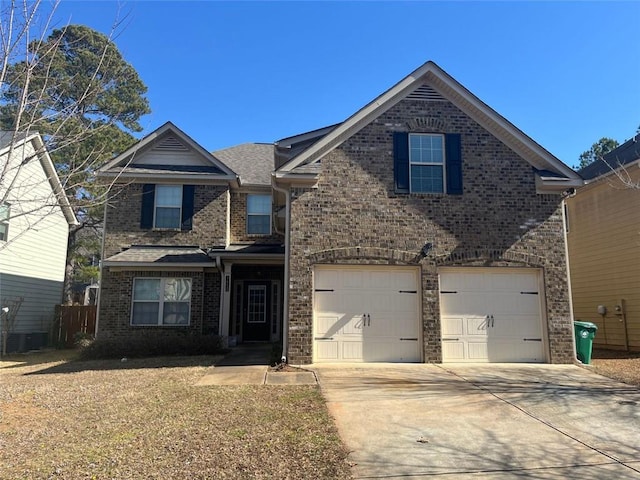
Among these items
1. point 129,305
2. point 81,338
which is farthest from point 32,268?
point 129,305

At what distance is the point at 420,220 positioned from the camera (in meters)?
11.4

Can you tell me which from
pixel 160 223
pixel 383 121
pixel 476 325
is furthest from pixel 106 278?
pixel 476 325

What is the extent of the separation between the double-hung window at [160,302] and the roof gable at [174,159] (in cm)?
Result: 372

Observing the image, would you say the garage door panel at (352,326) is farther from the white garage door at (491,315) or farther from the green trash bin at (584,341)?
the green trash bin at (584,341)

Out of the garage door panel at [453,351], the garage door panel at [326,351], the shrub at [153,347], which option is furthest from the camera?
the shrub at [153,347]

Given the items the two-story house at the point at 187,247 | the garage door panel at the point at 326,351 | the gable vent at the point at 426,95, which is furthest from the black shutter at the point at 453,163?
the two-story house at the point at 187,247

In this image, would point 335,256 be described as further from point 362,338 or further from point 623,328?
point 623,328

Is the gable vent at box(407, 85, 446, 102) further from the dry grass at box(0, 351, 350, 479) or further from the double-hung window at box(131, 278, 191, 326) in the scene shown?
the double-hung window at box(131, 278, 191, 326)

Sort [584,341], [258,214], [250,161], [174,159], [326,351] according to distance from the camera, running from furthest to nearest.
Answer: [250,161] < [258,214] < [174,159] < [584,341] < [326,351]

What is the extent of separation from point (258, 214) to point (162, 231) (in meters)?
3.38

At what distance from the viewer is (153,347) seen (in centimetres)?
1320

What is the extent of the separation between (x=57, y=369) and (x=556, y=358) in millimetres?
11716

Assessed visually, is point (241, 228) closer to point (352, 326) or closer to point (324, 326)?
point (324, 326)

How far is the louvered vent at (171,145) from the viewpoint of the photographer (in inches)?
660
